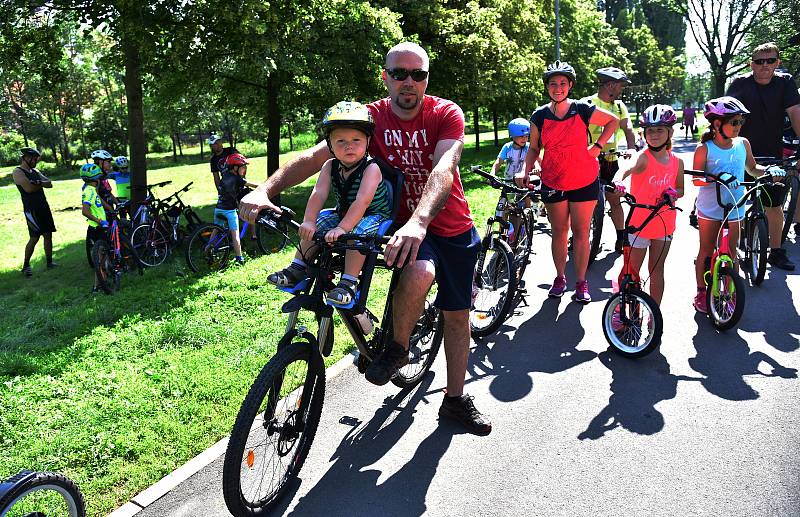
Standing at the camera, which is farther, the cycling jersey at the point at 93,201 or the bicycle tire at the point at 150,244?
the bicycle tire at the point at 150,244

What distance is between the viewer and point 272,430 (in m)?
3.03

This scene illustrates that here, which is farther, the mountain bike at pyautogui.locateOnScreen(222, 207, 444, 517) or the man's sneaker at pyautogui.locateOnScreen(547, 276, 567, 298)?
→ the man's sneaker at pyautogui.locateOnScreen(547, 276, 567, 298)

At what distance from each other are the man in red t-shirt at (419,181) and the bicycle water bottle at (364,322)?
16 centimetres

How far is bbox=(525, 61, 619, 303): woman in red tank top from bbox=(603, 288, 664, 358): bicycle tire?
1133 mm

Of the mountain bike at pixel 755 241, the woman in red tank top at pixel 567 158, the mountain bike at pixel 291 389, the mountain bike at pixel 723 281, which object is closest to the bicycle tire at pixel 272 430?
the mountain bike at pixel 291 389

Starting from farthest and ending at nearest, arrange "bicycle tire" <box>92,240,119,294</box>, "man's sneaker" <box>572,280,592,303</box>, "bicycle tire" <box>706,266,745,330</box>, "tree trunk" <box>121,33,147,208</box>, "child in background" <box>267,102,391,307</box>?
"tree trunk" <box>121,33,147,208</box> < "bicycle tire" <box>92,240,119,294</box> < "man's sneaker" <box>572,280,592,303</box> < "bicycle tire" <box>706,266,745,330</box> < "child in background" <box>267,102,391,307</box>

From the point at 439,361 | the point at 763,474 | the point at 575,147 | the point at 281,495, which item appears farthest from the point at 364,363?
the point at 575,147

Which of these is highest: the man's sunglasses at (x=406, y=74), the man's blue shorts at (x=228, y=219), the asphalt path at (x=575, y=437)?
the man's sunglasses at (x=406, y=74)

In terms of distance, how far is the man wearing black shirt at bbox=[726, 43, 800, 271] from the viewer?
624 cm

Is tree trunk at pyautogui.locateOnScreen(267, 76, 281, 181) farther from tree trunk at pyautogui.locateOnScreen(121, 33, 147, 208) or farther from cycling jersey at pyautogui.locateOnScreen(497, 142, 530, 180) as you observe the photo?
cycling jersey at pyautogui.locateOnScreen(497, 142, 530, 180)

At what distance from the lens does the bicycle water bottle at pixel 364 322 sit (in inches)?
133

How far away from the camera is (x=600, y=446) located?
351cm

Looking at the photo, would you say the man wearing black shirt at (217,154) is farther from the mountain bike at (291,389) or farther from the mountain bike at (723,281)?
the mountain bike at (291,389)

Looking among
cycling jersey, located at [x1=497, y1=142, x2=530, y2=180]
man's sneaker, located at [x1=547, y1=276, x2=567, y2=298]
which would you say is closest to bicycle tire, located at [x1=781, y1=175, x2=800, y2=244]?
cycling jersey, located at [x1=497, y1=142, x2=530, y2=180]
